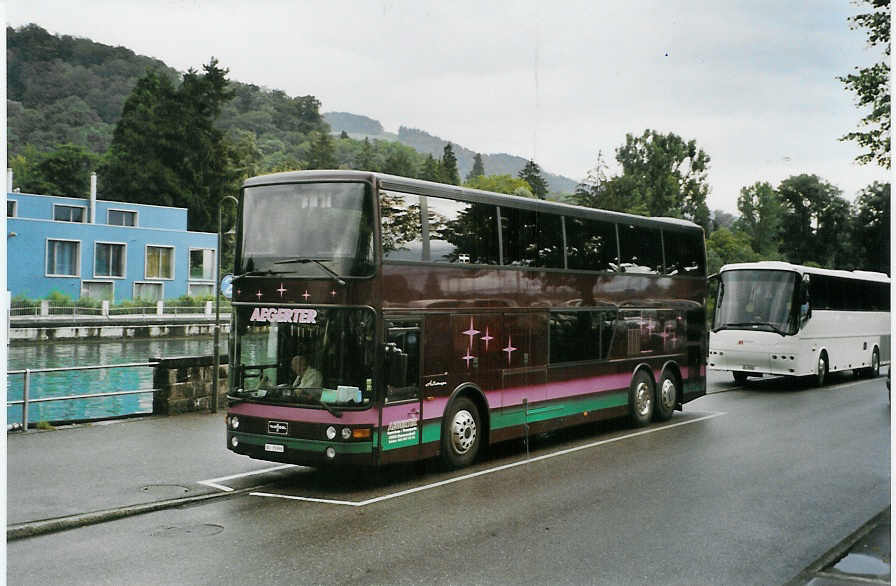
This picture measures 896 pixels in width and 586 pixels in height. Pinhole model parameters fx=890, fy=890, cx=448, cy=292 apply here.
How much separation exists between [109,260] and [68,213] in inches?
215

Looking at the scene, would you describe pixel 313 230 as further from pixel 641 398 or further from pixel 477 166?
pixel 477 166

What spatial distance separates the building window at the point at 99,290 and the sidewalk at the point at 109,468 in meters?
53.1

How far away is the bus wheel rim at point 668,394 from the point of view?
1731 cm

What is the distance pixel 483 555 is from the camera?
7734 mm

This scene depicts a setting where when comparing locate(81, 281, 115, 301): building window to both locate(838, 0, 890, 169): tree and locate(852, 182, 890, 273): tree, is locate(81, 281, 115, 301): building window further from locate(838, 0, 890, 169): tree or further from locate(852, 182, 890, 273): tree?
locate(838, 0, 890, 169): tree

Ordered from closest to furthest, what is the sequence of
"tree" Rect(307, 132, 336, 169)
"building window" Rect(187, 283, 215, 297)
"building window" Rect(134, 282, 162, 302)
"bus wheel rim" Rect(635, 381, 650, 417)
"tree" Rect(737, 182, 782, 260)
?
"bus wheel rim" Rect(635, 381, 650, 417), "tree" Rect(737, 182, 782, 260), "building window" Rect(134, 282, 162, 302), "building window" Rect(187, 283, 215, 297), "tree" Rect(307, 132, 336, 169)

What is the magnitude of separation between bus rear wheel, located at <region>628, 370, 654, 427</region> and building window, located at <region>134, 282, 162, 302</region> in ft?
185

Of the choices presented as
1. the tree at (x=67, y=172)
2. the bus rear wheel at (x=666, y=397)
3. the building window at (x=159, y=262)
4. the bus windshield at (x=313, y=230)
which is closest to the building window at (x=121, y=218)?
the building window at (x=159, y=262)

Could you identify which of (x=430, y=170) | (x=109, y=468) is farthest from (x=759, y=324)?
(x=430, y=170)

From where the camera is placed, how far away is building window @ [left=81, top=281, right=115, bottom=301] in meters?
64.8

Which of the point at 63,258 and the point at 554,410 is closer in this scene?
the point at 554,410

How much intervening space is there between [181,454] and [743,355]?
1722 centimetres

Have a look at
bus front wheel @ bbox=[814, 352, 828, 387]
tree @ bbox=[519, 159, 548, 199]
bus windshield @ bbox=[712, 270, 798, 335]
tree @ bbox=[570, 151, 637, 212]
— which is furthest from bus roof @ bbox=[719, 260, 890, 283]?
tree @ bbox=[519, 159, 548, 199]

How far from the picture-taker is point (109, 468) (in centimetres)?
1157
